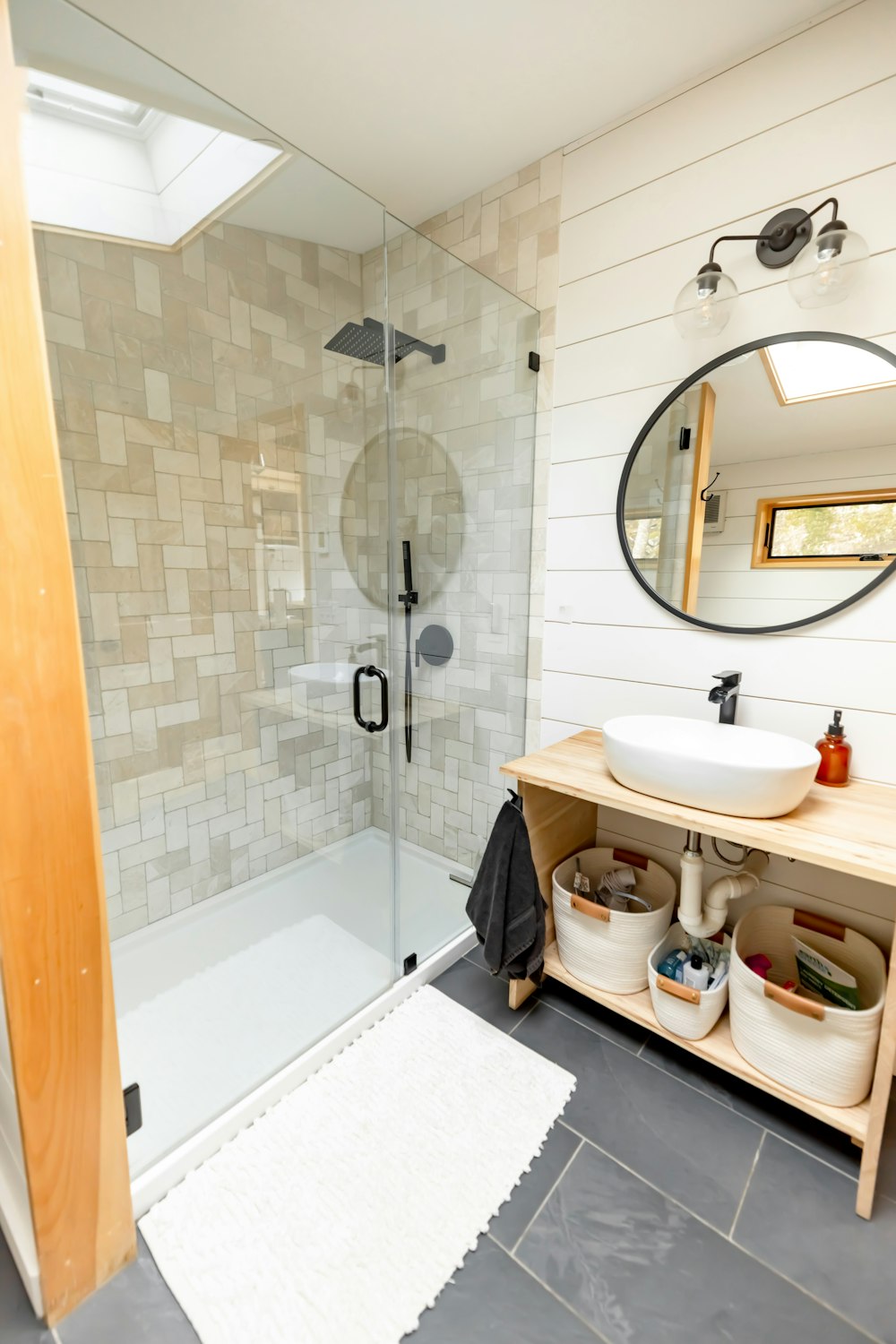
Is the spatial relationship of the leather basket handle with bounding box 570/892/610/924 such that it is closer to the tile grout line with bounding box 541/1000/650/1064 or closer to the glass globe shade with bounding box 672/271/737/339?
the tile grout line with bounding box 541/1000/650/1064

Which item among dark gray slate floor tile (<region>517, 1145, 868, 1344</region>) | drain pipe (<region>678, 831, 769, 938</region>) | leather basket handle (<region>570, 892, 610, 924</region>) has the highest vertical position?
drain pipe (<region>678, 831, 769, 938</region>)

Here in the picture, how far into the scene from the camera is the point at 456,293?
1.89 metres

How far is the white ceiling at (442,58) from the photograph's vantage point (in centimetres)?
133

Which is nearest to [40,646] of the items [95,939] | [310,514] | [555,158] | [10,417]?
[10,417]

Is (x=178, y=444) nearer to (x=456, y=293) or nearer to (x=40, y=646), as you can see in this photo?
(x=456, y=293)

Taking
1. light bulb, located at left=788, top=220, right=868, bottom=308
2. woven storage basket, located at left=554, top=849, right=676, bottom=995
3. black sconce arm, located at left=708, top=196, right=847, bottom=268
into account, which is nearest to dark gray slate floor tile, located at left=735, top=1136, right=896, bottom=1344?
woven storage basket, located at left=554, top=849, right=676, bottom=995

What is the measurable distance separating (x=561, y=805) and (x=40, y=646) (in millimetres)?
1444

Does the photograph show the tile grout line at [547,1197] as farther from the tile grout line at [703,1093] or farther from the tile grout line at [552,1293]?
the tile grout line at [703,1093]

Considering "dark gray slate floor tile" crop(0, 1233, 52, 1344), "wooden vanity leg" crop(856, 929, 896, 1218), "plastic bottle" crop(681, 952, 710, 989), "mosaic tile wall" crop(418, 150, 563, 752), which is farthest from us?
"mosaic tile wall" crop(418, 150, 563, 752)

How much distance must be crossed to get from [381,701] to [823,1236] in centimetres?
175

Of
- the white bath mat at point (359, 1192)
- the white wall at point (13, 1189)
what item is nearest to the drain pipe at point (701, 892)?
the white bath mat at point (359, 1192)

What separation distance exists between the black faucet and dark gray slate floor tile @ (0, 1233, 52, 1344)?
1923mm

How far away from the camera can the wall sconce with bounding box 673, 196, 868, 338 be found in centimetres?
126

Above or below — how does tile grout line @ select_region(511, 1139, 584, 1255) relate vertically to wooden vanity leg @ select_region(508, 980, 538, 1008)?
below
